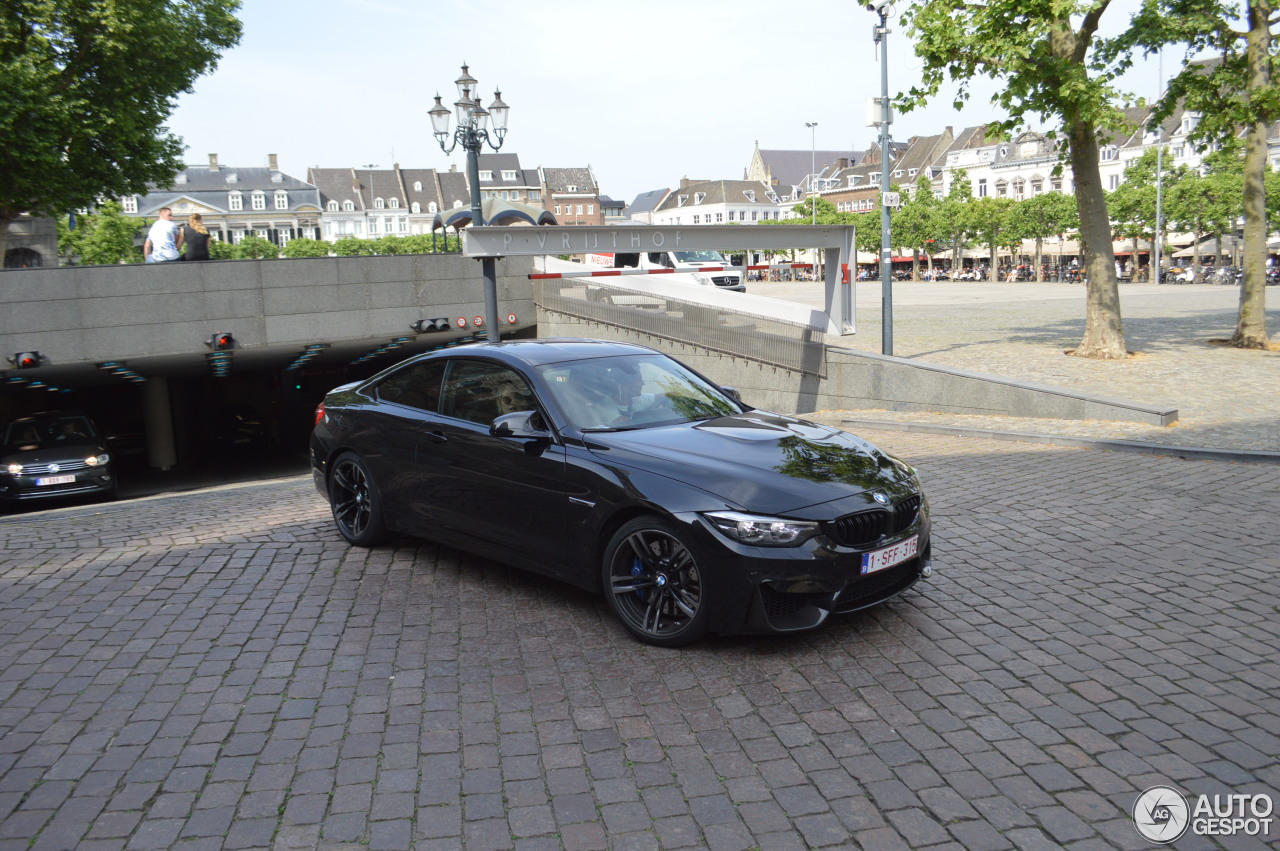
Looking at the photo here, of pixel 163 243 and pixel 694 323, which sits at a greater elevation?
pixel 163 243

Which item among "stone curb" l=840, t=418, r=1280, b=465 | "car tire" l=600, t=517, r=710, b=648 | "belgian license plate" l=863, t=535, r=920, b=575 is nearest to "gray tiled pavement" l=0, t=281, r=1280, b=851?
"car tire" l=600, t=517, r=710, b=648

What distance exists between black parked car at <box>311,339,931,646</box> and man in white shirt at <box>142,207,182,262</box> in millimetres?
12034

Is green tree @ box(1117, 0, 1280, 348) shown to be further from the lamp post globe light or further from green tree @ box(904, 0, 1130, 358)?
the lamp post globe light

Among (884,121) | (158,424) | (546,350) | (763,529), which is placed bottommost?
(158,424)

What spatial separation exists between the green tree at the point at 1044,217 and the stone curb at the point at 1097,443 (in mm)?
68536

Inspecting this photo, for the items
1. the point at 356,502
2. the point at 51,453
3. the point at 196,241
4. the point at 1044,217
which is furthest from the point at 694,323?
the point at 1044,217

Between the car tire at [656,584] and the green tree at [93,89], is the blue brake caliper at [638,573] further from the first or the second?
the green tree at [93,89]

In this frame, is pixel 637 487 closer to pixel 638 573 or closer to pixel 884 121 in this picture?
pixel 638 573

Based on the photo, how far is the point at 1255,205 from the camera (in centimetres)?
1714

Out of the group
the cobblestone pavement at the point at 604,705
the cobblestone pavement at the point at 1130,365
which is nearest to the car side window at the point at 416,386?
the cobblestone pavement at the point at 604,705

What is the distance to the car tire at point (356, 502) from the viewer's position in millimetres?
6695

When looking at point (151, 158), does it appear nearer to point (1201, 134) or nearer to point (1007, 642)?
point (1201, 134)

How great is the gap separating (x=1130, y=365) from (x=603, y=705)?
13.7m

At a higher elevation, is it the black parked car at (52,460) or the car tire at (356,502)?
the car tire at (356,502)
